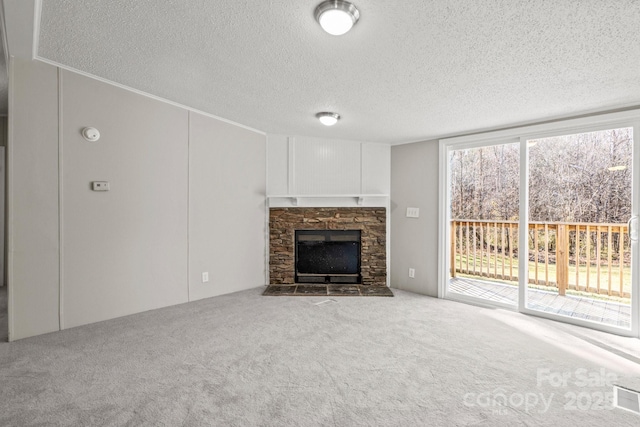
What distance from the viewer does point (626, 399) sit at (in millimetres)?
1855

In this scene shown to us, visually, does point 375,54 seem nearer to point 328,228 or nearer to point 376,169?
point 376,169

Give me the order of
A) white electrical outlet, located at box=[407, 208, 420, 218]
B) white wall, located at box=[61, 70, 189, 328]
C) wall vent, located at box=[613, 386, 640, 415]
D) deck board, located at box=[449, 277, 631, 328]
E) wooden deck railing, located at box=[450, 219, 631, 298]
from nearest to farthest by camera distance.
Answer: wall vent, located at box=[613, 386, 640, 415] < white wall, located at box=[61, 70, 189, 328] < deck board, located at box=[449, 277, 631, 328] < wooden deck railing, located at box=[450, 219, 631, 298] < white electrical outlet, located at box=[407, 208, 420, 218]

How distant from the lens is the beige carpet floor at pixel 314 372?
1.69 metres

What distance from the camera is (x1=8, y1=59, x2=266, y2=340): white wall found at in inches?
100.0

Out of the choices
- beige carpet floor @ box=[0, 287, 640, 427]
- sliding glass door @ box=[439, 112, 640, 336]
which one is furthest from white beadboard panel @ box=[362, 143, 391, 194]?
beige carpet floor @ box=[0, 287, 640, 427]

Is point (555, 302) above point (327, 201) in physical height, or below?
below

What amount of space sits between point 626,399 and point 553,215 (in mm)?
2044

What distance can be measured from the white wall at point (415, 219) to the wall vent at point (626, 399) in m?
2.24

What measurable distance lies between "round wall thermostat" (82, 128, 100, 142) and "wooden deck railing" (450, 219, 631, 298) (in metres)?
4.46

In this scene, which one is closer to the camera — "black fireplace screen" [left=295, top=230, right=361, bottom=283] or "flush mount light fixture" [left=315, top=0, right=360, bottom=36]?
Answer: "flush mount light fixture" [left=315, top=0, right=360, bottom=36]

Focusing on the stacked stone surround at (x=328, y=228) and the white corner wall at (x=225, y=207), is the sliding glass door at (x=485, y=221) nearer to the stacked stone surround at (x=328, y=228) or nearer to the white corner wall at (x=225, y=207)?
the stacked stone surround at (x=328, y=228)

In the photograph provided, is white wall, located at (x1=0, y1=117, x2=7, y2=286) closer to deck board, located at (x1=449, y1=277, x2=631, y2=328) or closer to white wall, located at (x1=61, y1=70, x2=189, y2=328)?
white wall, located at (x1=61, y1=70, x2=189, y2=328)

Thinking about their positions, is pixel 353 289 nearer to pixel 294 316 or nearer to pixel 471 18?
pixel 294 316

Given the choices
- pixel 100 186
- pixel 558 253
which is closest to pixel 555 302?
pixel 558 253
